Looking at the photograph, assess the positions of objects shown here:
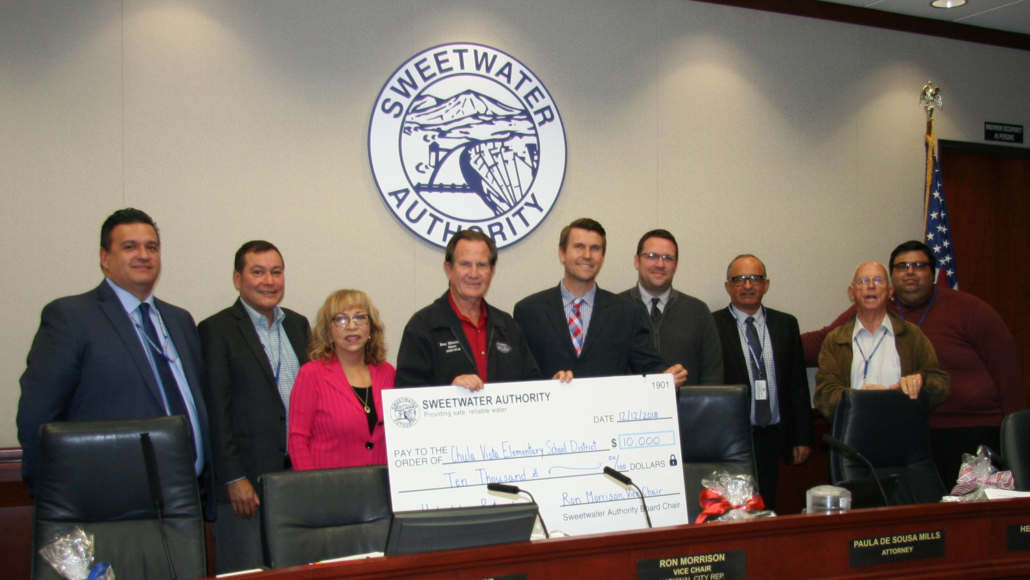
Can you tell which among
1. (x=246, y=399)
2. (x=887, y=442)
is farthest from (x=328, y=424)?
(x=887, y=442)

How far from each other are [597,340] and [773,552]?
54.2 inches

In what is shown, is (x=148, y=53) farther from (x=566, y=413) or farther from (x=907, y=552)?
(x=907, y=552)

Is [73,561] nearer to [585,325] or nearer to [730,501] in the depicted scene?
[730,501]

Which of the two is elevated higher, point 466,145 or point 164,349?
point 466,145

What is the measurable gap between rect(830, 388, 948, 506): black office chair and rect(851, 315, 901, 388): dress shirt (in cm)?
71

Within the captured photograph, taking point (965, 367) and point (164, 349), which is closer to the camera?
point (164, 349)

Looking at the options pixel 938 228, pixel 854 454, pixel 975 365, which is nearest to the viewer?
pixel 854 454

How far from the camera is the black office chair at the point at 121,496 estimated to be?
2.05m

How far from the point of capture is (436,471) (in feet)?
7.28

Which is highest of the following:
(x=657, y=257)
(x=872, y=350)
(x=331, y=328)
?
(x=657, y=257)

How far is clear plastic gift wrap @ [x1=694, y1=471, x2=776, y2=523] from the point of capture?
6.87 feet

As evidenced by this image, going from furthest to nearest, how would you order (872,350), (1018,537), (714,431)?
(872,350)
(714,431)
(1018,537)

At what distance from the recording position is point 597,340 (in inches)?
121

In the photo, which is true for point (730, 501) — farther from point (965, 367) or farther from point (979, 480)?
point (965, 367)
